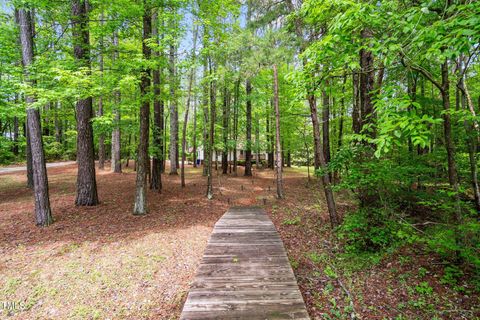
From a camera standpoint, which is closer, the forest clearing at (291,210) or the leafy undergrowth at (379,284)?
the forest clearing at (291,210)

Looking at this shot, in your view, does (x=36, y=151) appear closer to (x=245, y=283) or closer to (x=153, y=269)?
(x=153, y=269)

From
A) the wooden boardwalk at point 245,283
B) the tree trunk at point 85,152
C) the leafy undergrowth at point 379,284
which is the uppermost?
the tree trunk at point 85,152

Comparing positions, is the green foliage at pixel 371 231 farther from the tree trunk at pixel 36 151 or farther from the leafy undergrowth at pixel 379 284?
the tree trunk at pixel 36 151

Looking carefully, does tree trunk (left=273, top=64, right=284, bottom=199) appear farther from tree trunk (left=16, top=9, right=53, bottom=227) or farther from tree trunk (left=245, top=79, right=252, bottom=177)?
tree trunk (left=16, top=9, right=53, bottom=227)

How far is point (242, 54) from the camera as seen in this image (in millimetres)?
10938

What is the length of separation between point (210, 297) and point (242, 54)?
10.9 m

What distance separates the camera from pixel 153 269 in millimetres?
4566

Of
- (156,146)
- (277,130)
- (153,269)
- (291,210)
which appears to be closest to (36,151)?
(156,146)

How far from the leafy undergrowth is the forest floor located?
16 mm

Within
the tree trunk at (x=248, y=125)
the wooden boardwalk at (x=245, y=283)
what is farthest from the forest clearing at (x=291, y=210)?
the tree trunk at (x=248, y=125)

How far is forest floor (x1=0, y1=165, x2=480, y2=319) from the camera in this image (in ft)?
11.4

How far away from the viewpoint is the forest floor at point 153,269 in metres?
3.47

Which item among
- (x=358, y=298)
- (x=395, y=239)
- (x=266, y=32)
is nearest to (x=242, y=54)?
(x=266, y=32)

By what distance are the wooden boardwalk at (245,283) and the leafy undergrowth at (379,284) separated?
29.3 inches
